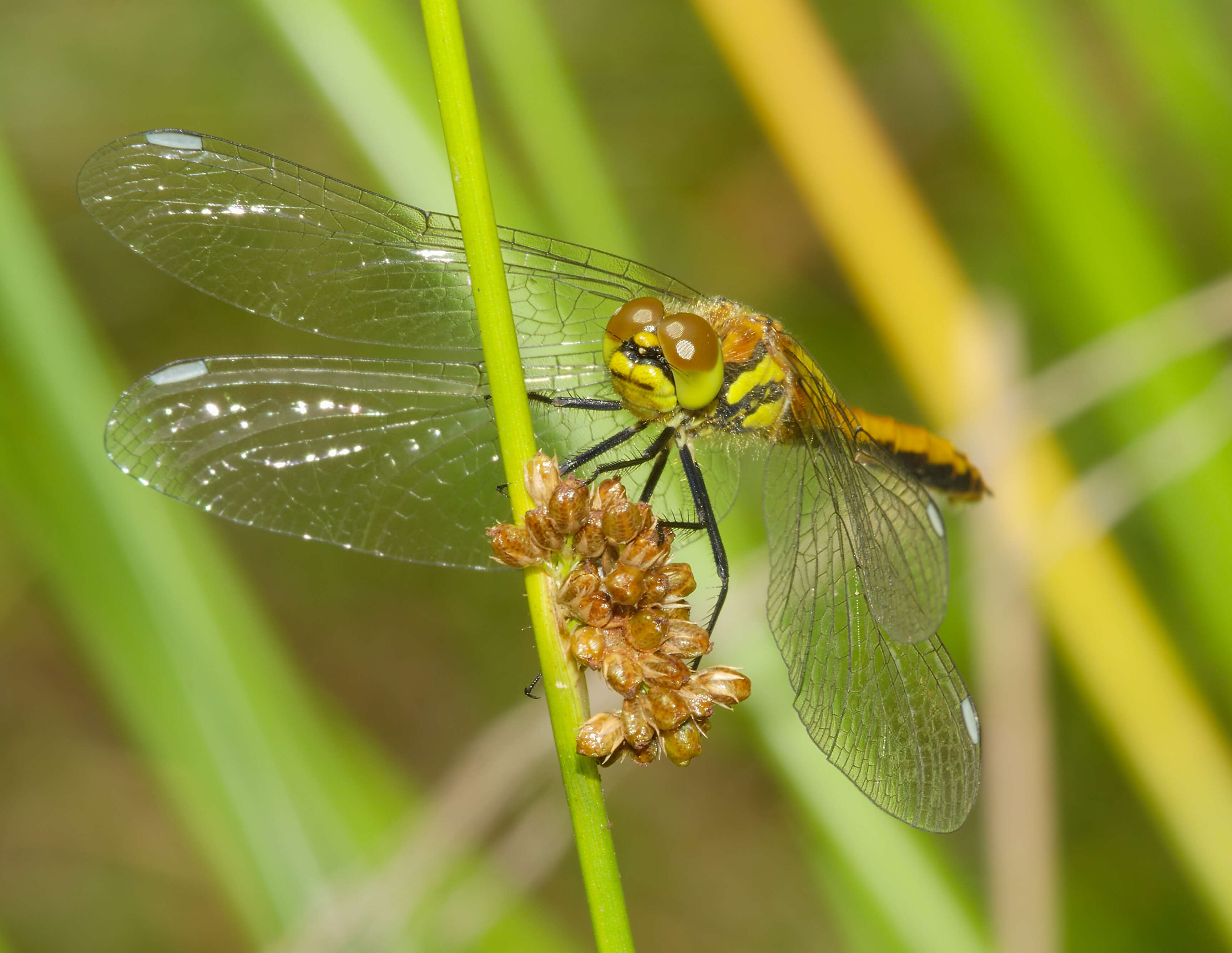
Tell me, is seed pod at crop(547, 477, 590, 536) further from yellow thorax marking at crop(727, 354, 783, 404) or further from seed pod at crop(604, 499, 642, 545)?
yellow thorax marking at crop(727, 354, 783, 404)

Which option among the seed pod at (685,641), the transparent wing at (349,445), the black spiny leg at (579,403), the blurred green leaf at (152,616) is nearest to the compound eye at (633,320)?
the black spiny leg at (579,403)

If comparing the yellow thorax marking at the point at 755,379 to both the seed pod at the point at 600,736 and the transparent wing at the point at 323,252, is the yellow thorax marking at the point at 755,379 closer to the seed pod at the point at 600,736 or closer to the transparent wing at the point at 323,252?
the transparent wing at the point at 323,252

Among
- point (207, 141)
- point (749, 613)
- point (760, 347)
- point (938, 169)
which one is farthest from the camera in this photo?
point (938, 169)

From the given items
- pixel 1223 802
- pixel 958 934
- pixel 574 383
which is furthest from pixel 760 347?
pixel 1223 802

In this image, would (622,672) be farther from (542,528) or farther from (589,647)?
(542,528)

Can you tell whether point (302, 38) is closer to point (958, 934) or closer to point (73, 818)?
point (958, 934)

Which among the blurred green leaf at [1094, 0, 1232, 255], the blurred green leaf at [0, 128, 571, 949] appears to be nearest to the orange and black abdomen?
the blurred green leaf at [1094, 0, 1232, 255]

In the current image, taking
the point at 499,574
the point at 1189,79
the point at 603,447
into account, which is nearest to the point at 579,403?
the point at 603,447
